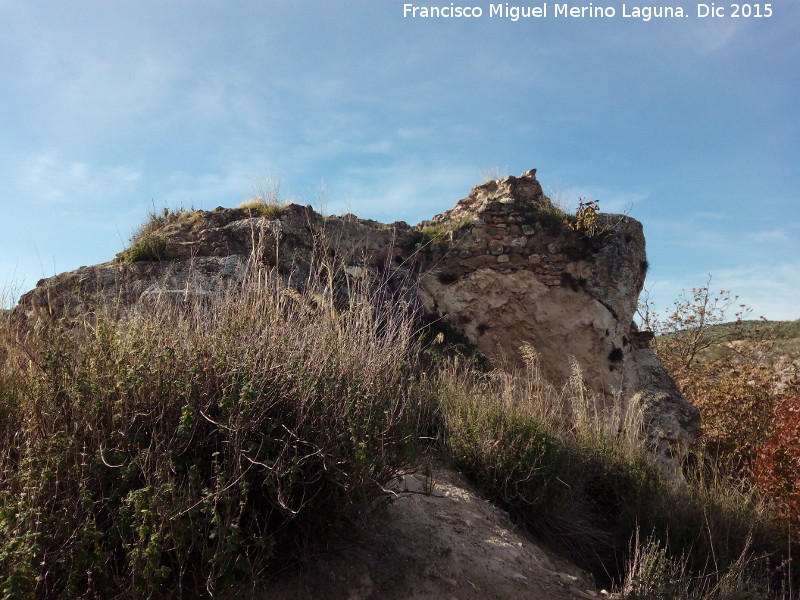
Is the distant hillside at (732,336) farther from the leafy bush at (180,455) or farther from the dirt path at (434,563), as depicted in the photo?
the leafy bush at (180,455)

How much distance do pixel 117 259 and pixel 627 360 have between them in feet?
25.7

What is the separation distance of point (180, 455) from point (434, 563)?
1611 millimetres

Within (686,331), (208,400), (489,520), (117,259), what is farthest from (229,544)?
(686,331)

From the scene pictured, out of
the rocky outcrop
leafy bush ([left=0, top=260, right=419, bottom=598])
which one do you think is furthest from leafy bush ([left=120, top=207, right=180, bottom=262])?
leafy bush ([left=0, top=260, right=419, bottom=598])

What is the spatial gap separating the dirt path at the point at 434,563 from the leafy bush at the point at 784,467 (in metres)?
3.11

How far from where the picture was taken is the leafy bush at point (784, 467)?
6164 mm

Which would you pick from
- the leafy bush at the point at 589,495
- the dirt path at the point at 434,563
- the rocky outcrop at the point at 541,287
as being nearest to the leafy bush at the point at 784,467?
the leafy bush at the point at 589,495

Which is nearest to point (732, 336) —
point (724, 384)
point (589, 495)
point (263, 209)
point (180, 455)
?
point (724, 384)

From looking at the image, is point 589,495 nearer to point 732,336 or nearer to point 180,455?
point 180,455

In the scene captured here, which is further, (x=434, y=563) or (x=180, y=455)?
(x=434, y=563)

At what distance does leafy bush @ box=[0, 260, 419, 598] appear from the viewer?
238 cm

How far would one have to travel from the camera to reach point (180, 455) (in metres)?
2.75

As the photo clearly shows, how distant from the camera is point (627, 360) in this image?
9.67m

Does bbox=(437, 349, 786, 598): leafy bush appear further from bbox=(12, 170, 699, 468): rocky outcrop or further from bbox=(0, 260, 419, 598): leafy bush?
bbox=(12, 170, 699, 468): rocky outcrop
